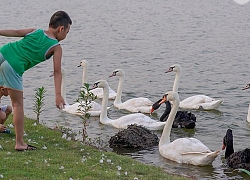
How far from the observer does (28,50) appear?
7.44 m

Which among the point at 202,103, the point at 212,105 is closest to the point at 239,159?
the point at 212,105

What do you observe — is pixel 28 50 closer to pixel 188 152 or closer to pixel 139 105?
pixel 188 152

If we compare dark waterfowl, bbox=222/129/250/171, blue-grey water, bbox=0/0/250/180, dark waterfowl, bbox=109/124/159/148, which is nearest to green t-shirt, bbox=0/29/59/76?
blue-grey water, bbox=0/0/250/180

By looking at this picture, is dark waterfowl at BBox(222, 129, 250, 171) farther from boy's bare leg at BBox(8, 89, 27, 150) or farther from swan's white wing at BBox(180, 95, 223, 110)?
swan's white wing at BBox(180, 95, 223, 110)

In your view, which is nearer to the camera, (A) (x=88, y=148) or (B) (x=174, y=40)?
(A) (x=88, y=148)

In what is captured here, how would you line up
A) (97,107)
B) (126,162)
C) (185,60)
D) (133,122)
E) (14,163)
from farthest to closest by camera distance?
(185,60), (97,107), (133,122), (126,162), (14,163)

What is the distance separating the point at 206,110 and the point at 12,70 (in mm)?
8573

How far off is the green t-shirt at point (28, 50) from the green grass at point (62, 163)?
3.91 ft

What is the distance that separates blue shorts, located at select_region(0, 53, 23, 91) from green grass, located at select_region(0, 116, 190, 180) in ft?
3.04

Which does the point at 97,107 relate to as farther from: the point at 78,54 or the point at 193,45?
the point at 193,45

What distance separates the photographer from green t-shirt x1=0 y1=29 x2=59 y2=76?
7.38 metres

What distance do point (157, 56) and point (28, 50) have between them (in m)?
14.9

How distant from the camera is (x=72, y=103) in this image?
15.9m

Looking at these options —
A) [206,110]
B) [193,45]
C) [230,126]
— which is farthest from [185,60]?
[230,126]
